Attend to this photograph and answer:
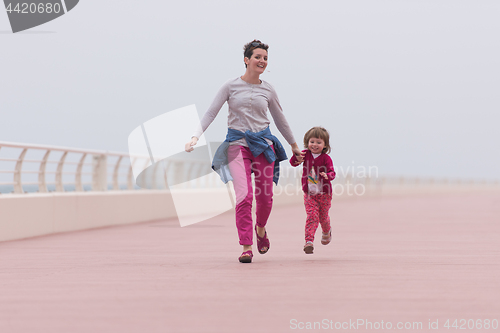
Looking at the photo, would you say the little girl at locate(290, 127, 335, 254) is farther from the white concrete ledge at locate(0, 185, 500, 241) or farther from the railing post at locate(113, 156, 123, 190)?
the railing post at locate(113, 156, 123, 190)

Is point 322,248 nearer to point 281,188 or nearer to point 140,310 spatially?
point 140,310

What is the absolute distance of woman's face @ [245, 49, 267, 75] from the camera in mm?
7750

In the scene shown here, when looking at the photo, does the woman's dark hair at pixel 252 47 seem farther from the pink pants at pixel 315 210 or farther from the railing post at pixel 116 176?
the railing post at pixel 116 176

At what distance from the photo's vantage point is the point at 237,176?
779cm

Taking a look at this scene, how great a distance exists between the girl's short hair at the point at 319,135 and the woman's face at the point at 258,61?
0.89 meters

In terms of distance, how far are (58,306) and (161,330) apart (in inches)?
41.9

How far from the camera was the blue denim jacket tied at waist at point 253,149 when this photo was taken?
25.1 feet

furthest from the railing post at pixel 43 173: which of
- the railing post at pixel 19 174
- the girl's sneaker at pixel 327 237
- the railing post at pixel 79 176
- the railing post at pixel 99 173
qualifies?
the girl's sneaker at pixel 327 237

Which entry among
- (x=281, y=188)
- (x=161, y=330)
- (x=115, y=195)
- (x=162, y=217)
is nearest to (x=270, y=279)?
(x=161, y=330)

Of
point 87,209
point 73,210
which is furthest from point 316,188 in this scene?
point 87,209

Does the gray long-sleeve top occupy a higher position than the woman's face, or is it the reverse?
the woman's face

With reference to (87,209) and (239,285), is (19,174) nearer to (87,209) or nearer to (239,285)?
(87,209)

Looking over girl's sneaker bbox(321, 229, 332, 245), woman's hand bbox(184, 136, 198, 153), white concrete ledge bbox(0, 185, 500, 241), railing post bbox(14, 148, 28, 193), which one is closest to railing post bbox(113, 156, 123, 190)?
white concrete ledge bbox(0, 185, 500, 241)

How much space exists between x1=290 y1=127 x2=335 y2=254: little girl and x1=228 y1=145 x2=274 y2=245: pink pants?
420 mm
